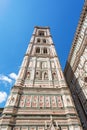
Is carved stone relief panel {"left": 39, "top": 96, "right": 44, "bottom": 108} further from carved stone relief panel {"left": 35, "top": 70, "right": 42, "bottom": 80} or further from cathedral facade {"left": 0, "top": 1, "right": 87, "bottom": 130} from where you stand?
carved stone relief panel {"left": 35, "top": 70, "right": 42, "bottom": 80}

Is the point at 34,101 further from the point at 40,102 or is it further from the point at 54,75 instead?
the point at 54,75

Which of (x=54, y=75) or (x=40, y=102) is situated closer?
(x=40, y=102)

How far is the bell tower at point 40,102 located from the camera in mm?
7199

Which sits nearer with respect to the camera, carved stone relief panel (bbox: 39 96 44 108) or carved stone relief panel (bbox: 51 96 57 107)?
carved stone relief panel (bbox: 39 96 44 108)

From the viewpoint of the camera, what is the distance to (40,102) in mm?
8672

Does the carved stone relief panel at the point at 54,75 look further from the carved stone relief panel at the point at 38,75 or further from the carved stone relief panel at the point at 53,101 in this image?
the carved stone relief panel at the point at 53,101

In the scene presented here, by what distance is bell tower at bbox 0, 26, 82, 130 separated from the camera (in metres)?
7.20

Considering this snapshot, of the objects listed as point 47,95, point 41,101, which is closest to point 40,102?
point 41,101

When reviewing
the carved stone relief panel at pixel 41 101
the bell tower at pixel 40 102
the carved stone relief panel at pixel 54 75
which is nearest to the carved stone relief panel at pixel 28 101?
the bell tower at pixel 40 102

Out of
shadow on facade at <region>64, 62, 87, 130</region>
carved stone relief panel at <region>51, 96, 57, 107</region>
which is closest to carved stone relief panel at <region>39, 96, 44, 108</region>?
carved stone relief panel at <region>51, 96, 57, 107</region>

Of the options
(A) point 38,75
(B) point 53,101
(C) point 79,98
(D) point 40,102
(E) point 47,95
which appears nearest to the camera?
(D) point 40,102

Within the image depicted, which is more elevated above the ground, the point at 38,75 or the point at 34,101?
the point at 38,75

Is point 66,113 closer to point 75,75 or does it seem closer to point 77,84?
point 77,84

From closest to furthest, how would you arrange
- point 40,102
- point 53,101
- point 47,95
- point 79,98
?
point 40,102
point 53,101
point 47,95
point 79,98
